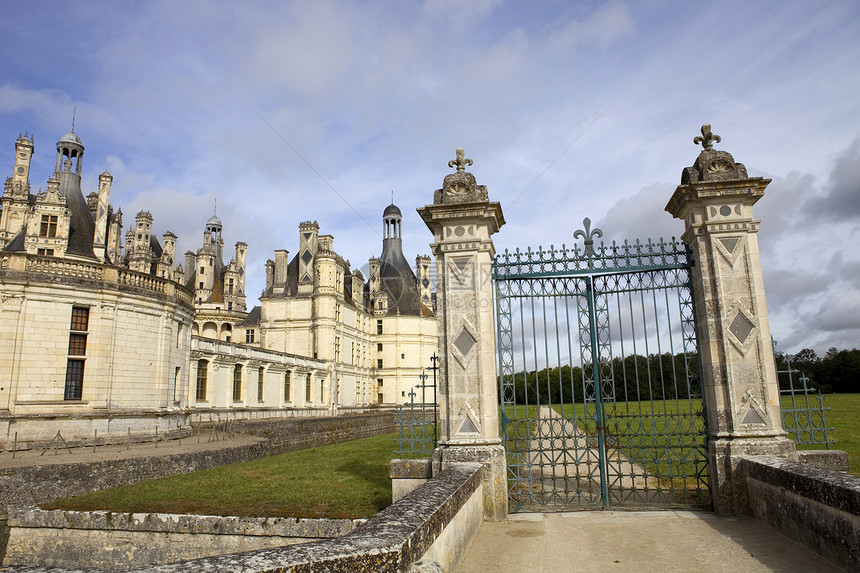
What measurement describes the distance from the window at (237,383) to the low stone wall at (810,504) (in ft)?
94.3

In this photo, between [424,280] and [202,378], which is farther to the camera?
[424,280]

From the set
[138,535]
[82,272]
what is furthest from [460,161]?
[82,272]

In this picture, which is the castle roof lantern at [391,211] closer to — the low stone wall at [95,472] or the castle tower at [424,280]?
the castle tower at [424,280]

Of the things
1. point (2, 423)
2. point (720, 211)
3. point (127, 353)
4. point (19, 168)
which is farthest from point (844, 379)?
point (19, 168)

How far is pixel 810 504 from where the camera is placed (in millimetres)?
4844

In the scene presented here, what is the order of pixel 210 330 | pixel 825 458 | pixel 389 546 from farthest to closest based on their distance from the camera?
pixel 210 330 < pixel 825 458 < pixel 389 546

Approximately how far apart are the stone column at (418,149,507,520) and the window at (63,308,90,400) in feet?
48.9

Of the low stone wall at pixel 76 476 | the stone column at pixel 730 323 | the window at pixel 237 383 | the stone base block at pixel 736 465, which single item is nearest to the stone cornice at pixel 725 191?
the stone column at pixel 730 323

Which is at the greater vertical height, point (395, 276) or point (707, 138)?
point (395, 276)

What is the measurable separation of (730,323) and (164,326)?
59.8ft

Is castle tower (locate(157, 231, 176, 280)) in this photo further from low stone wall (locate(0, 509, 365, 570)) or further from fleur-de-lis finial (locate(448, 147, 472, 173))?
fleur-de-lis finial (locate(448, 147, 472, 173))

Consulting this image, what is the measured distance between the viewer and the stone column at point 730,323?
253 inches

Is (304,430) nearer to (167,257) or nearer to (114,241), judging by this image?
(114,241)

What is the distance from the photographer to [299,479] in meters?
10.9
